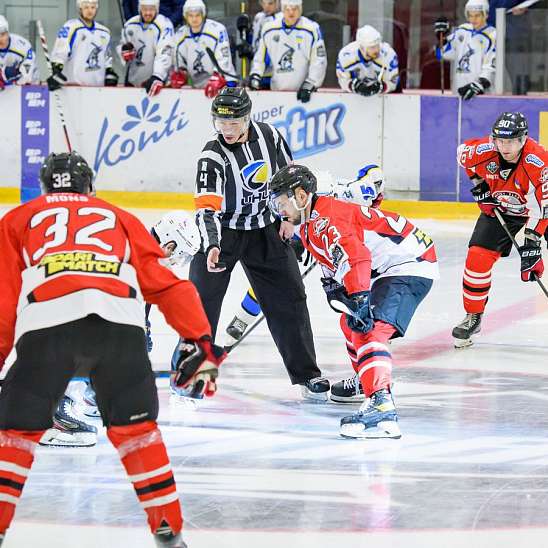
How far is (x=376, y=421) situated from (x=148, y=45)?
711 cm

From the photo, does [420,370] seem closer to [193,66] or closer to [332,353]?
[332,353]

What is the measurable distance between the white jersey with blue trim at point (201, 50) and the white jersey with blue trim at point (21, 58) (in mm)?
1268

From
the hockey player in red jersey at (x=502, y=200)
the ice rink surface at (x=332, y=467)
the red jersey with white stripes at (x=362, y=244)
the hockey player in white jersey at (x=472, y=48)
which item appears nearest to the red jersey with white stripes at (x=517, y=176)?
the hockey player in red jersey at (x=502, y=200)

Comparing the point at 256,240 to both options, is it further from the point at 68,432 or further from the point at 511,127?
the point at 511,127

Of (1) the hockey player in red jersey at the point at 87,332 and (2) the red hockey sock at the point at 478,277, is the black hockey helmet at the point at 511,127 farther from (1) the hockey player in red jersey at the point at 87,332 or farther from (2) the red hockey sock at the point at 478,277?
(1) the hockey player in red jersey at the point at 87,332

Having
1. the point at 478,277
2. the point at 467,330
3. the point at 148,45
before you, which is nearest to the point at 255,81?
the point at 148,45

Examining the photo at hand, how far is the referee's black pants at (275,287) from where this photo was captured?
5680 millimetres

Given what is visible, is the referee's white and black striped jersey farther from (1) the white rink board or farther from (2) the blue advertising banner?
(2) the blue advertising banner

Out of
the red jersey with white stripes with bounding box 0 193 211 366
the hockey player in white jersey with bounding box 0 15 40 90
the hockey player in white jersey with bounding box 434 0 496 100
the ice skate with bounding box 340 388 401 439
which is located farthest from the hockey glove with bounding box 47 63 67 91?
the red jersey with white stripes with bounding box 0 193 211 366

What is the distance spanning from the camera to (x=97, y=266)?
11.1ft

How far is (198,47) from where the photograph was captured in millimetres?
11320

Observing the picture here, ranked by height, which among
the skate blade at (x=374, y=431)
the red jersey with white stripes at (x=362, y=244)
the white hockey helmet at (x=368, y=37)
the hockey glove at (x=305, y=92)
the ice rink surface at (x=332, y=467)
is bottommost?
the ice rink surface at (x=332, y=467)

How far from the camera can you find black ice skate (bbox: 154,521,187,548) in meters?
3.41

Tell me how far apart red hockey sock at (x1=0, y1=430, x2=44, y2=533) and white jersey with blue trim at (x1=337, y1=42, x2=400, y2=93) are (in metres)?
7.74
